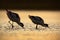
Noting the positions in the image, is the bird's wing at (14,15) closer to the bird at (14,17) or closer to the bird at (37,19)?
the bird at (14,17)

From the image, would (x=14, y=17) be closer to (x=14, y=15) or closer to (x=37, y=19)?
(x=14, y=15)

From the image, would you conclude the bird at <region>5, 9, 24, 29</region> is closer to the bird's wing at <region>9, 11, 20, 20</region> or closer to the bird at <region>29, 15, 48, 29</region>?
the bird's wing at <region>9, 11, 20, 20</region>

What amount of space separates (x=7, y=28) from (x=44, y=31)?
32 cm

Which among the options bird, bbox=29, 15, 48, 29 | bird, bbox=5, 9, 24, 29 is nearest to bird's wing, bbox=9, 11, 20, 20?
bird, bbox=5, 9, 24, 29

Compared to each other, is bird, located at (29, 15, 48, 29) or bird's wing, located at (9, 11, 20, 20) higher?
bird's wing, located at (9, 11, 20, 20)

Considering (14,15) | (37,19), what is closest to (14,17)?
(14,15)

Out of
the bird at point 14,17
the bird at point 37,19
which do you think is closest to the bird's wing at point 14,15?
the bird at point 14,17

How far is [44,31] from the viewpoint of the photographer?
0.96m
